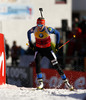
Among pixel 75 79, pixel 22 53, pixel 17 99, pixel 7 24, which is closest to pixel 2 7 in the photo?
pixel 7 24

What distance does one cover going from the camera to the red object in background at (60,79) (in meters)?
9.74

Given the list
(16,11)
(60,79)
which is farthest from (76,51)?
(16,11)

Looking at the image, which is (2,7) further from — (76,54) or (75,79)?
(75,79)

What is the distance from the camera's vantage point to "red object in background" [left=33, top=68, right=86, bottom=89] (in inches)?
383

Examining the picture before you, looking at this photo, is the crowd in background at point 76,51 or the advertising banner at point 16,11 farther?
the advertising banner at point 16,11

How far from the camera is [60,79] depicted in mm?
10188

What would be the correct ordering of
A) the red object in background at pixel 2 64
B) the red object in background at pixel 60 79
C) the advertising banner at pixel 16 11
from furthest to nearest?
the advertising banner at pixel 16 11 → the red object in background at pixel 60 79 → the red object in background at pixel 2 64

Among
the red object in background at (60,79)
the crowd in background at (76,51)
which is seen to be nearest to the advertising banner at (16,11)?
the crowd in background at (76,51)

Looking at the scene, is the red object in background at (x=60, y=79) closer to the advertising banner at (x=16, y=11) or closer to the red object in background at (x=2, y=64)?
the red object in background at (x=2, y=64)

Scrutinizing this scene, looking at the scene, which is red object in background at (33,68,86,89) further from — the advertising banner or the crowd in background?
the advertising banner

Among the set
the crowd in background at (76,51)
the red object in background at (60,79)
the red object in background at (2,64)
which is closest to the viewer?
the red object in background at (2,64)

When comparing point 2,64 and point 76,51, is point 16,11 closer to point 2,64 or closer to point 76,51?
point 76,51

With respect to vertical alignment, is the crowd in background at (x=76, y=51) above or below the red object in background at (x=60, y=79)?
above

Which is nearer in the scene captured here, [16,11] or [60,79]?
[60,79]
